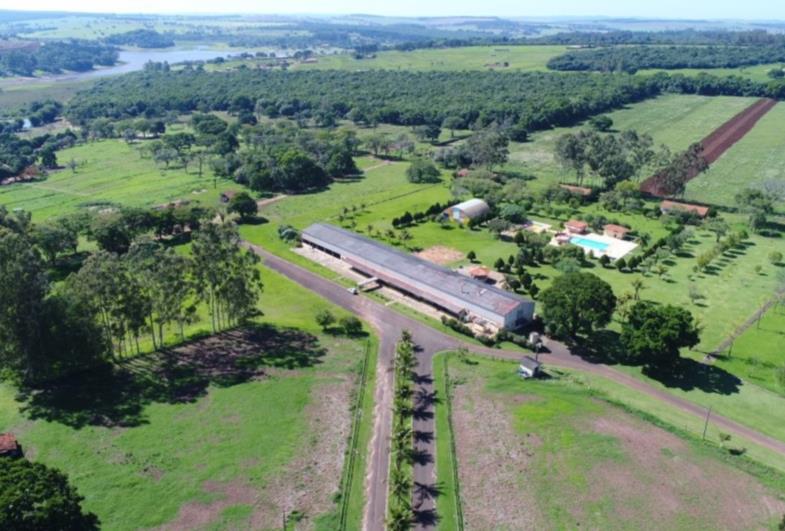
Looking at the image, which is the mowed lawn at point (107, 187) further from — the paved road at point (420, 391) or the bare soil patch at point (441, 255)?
the paved road at point (420, 391)

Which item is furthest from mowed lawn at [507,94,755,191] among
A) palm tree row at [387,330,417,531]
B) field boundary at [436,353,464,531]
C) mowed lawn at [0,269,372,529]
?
mowed lawn at [0,269,372,529]

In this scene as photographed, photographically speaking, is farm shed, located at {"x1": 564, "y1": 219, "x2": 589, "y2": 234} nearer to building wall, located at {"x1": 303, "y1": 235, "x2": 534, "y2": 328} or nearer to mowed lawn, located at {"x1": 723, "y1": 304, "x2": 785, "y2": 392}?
mowed lawn, located at {"x1": 723, "y1": 304, "x2": 785, "y2": 392}

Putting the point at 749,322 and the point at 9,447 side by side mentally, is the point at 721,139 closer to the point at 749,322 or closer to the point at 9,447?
the point at 749,322

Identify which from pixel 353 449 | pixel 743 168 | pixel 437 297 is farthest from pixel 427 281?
pixel 743 168

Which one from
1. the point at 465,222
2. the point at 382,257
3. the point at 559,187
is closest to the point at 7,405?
the point at 382,257

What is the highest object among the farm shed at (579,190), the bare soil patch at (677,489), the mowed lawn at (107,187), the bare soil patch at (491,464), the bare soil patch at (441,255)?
the farm shed at (579,190)

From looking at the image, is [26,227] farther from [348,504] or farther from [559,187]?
[559,187]

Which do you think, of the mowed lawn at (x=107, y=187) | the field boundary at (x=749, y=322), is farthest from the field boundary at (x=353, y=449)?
the mowed lawn at (x=107, y=187)
